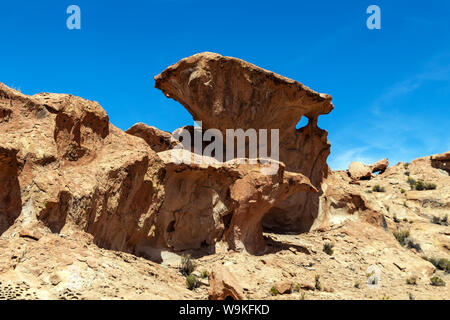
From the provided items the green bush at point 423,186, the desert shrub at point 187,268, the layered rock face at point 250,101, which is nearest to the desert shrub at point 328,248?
the layered rock face at point 250,101

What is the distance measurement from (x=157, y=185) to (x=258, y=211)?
5.12m

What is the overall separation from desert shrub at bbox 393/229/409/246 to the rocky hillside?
0.07m

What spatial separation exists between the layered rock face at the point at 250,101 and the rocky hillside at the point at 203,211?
0.06 m

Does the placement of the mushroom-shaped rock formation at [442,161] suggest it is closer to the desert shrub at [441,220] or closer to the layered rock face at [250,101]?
the desert shrub at [441,220]

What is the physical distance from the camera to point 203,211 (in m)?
13.8

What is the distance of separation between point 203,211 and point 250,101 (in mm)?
7653

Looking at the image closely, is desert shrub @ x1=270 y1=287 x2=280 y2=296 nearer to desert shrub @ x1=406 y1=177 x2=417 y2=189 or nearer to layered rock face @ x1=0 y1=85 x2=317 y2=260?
layered rock face @ x1=0 y1=85 x2=317 y2=260

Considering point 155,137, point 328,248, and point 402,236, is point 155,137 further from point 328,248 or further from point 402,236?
point 402,236

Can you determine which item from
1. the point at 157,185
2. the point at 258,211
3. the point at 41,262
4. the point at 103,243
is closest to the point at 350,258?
the point at 258,211

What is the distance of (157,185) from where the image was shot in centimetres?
1127

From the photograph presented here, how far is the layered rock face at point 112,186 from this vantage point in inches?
314

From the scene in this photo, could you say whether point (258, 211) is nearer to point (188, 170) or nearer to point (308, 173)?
point (188, 170)

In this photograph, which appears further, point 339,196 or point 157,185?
point 339,196

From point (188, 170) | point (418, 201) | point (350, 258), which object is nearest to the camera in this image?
point (188, 170)
